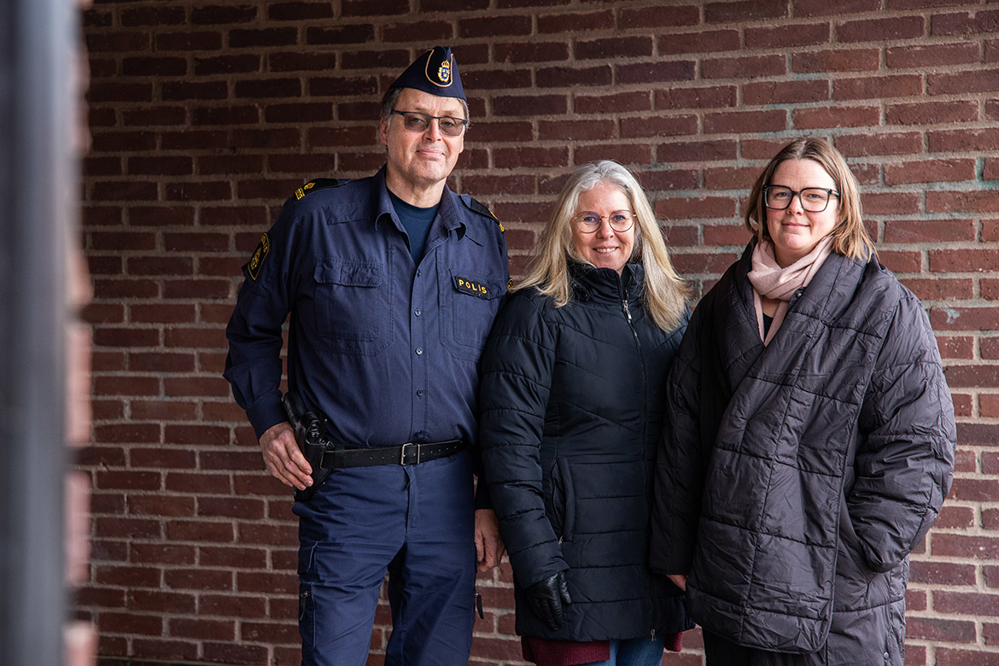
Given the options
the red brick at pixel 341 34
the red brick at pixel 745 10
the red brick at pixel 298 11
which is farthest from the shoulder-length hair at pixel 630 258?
the red brick at pixel 298 11

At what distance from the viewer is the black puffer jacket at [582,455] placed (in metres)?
2.20

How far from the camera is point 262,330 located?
8.05 ft

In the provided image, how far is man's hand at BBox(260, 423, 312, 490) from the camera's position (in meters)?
2.29

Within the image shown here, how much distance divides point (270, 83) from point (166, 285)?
907 millimetres

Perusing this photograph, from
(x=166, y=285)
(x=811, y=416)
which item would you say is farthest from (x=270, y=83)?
(x=811, y=416)

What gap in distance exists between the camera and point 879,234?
3.04 meters

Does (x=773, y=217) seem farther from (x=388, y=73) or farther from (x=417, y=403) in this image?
(x=388, y=73)

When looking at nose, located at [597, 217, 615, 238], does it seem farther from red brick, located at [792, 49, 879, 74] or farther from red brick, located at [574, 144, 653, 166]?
red brick, located at [792, 49, 879, 74]

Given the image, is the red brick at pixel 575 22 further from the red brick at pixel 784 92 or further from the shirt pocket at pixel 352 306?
the shirt pocket at pixel 352 306

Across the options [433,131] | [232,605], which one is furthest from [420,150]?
[232,605]

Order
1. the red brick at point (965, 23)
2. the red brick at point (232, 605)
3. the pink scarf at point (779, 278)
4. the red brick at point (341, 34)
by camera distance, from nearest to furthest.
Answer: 1. the pink scarf at point (779, 278)
2. the red brick at point (965, 23)
3. the red brick at point (341, 34)
4. the red brick at point (232, 605)

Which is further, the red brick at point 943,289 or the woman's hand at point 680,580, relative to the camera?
the red brick at point 943,289

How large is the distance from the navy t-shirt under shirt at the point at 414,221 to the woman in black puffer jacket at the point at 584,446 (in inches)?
12.3

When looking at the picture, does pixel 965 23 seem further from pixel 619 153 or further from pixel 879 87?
pixel 619 153
